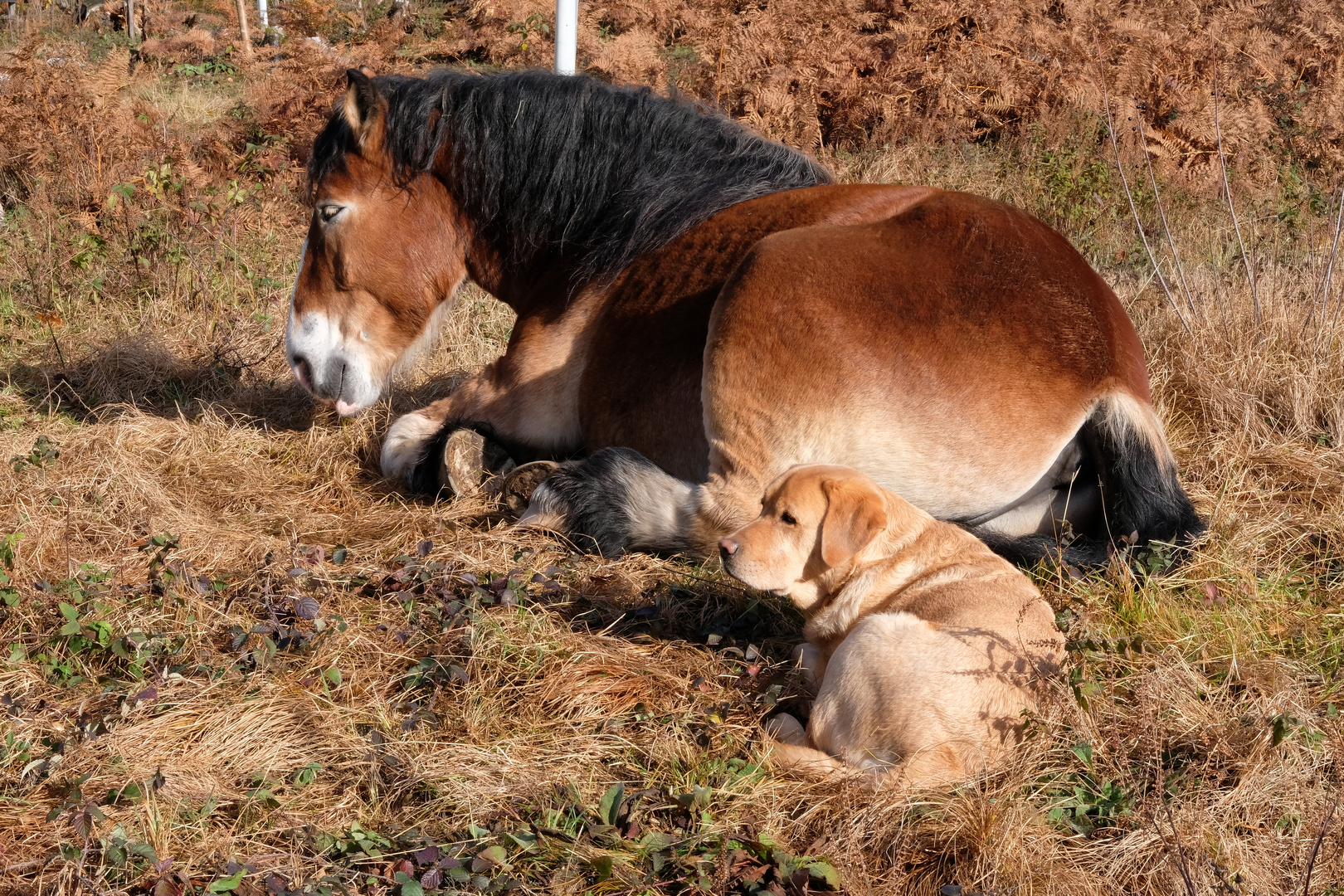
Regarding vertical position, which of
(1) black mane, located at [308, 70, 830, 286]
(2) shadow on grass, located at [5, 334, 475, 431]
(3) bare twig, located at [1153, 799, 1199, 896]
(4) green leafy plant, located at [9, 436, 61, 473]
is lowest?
(2) shadow on grass, located at [5, 334, 475, 431]

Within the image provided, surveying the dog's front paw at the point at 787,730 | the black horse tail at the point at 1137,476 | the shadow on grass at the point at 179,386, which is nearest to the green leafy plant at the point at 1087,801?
the dog's front paw at the point at 787,730

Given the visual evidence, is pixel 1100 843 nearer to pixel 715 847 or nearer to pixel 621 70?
pixel 715 847

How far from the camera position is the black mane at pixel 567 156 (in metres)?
4.63

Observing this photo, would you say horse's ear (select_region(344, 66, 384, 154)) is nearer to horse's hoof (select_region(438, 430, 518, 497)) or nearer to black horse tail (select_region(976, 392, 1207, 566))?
horse's hoof (select_region(438, 430, 518, 497))

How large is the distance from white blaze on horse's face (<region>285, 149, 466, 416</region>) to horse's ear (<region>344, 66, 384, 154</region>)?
82 millimetres

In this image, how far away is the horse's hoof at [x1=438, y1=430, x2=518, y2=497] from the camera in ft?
14.9

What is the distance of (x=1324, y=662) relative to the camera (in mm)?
3336

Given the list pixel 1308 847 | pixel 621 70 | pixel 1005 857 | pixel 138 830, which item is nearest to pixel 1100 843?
pixel 1005 857

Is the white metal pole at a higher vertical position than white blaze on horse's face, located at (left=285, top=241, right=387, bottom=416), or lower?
higher

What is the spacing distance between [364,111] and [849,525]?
9.72ft

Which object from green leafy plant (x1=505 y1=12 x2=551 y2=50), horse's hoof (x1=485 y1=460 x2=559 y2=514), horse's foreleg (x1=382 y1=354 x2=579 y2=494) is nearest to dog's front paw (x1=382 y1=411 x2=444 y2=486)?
horse's foreleg (x1=382 y1=354 x2=579 y2=494)

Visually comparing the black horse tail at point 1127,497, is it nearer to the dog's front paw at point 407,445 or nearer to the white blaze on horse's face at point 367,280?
the dog's front paw at point 407,445

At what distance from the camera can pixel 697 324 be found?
159 inches

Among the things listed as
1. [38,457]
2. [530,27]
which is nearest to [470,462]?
[38,457]
